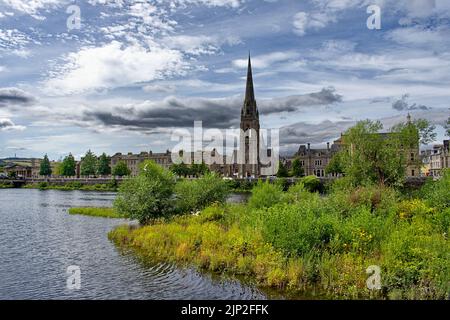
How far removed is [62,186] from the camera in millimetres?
140250

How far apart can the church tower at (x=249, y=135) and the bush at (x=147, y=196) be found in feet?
409

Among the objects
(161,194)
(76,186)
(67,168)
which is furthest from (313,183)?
(67,168)


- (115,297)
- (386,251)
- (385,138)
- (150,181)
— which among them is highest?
(385,138)

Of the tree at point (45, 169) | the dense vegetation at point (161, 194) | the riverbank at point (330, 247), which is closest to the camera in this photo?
the riverbank at point (330, 247)

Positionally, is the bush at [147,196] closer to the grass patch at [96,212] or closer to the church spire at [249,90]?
the grass patch at [96,212]

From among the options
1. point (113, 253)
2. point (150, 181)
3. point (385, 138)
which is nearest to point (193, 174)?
point (385, 138)

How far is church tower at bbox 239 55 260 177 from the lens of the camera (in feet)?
541

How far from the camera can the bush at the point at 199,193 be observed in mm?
39719

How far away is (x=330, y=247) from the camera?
842 inches

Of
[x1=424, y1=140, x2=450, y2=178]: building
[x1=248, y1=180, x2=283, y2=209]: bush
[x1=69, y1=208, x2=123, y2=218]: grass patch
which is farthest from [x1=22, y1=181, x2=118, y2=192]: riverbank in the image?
[x1=424, y1=140, x2=450, y2=178]: building

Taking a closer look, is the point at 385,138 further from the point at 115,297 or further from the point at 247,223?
the point at 115,297

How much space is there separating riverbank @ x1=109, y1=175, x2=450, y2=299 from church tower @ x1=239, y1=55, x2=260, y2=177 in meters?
132

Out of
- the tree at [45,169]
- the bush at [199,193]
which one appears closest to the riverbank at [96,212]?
the bush at [199,193]
